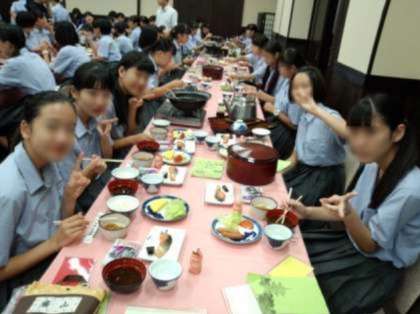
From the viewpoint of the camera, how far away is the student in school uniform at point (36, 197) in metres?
1.28

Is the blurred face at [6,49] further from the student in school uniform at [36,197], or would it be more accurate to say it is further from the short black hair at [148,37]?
the student in school uniform at [36,197]

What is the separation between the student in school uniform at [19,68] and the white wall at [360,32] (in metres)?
3.06

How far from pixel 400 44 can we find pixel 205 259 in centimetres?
285

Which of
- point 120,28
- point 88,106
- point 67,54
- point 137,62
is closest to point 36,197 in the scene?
point 88,106

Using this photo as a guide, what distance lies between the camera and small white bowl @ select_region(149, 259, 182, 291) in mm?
1102

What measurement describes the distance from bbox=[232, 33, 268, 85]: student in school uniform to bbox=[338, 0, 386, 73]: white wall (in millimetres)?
1536

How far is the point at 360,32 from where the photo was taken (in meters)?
3.49

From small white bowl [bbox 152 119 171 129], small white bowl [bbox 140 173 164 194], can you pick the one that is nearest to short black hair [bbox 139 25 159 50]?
small white bowl [bbox 152 119 171 129]

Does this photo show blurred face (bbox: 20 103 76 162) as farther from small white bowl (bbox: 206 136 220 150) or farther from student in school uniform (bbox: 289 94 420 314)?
student in school uniform (bbox: 289 94 420 314)

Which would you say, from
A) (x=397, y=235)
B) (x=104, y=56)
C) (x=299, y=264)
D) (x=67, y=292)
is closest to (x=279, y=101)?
(x=397, y=235)

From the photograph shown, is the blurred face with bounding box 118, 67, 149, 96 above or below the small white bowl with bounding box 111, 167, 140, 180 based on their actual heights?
above

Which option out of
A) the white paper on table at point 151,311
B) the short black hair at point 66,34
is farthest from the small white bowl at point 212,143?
the short black hair at point 66,34

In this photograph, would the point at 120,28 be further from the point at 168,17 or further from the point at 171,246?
the point at 171,246

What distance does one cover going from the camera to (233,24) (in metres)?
11.7
